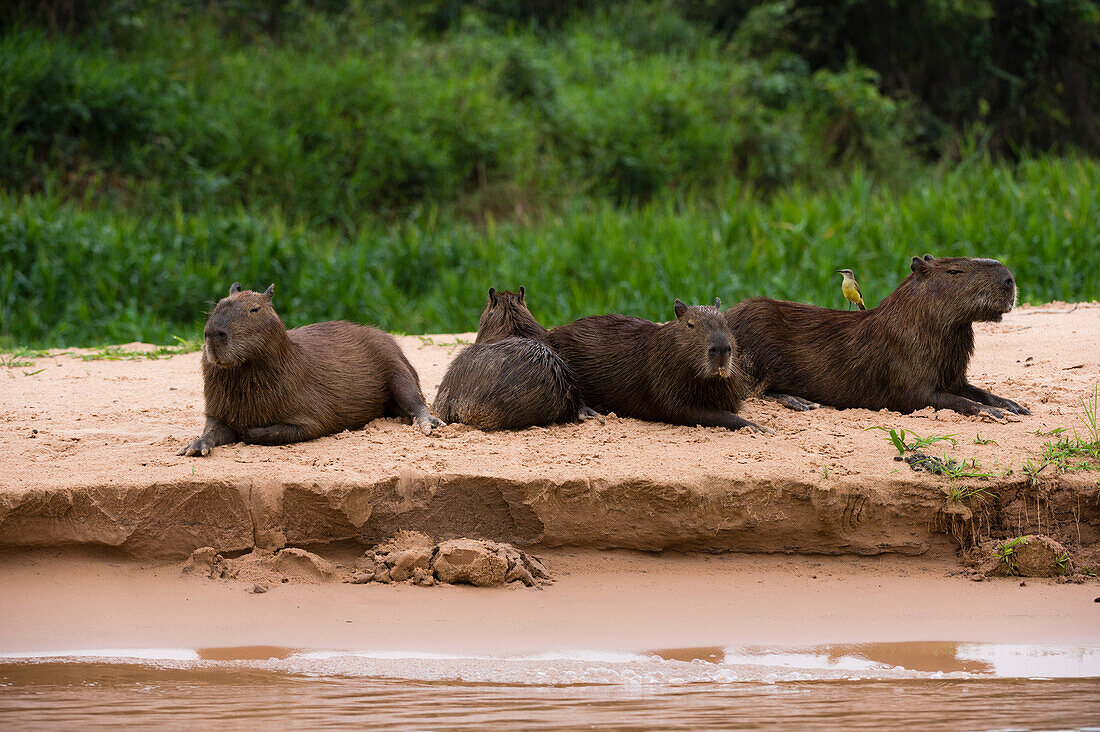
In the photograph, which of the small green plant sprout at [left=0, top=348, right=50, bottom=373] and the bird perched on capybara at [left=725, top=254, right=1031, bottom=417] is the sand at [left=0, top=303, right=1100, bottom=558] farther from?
the small green plant sprout at [left=0, top=348, right=50, bottom=373]

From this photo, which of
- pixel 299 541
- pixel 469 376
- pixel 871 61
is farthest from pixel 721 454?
pixel 871 61

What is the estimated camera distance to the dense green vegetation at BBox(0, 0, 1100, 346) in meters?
9.38

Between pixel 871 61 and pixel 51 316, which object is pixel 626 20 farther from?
pixel 51 316

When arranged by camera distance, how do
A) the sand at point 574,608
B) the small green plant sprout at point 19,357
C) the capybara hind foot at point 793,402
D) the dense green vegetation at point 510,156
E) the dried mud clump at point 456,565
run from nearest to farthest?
1. the sand at point 574,608
2. the dried mud clump at point 456,565
3. the capybara hind foot at point 793,402
4. the small green plant sprout at point 19,357
5. the dense green vegetation at point 510,156

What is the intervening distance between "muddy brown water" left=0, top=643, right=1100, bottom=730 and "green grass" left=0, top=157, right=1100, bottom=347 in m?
5.26

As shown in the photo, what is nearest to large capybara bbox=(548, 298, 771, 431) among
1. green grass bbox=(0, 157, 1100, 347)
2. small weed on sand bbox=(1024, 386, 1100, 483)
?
small weed on sand bbox=(1024, 386, 1100, 483)

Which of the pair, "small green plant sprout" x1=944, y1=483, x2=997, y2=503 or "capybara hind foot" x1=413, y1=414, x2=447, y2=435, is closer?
"small green plant sprout" x1=944, y1=483, x2=997, y2=503

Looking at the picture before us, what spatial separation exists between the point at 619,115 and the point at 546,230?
13.2 ft

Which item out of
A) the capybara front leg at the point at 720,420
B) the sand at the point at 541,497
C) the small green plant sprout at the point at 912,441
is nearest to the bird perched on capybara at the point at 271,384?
the sand at the point at 541,497

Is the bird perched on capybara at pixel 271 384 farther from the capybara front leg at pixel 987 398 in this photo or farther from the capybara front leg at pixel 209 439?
the capybara front leg at pixel 987 398

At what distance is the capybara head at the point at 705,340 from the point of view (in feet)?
15.7

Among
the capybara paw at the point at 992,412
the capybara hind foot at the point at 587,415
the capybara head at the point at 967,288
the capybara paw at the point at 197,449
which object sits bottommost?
the capybara paw at the point at 197,449

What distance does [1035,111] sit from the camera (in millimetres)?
16094

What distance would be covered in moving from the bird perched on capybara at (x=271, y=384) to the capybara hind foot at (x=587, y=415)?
669 millimetres
